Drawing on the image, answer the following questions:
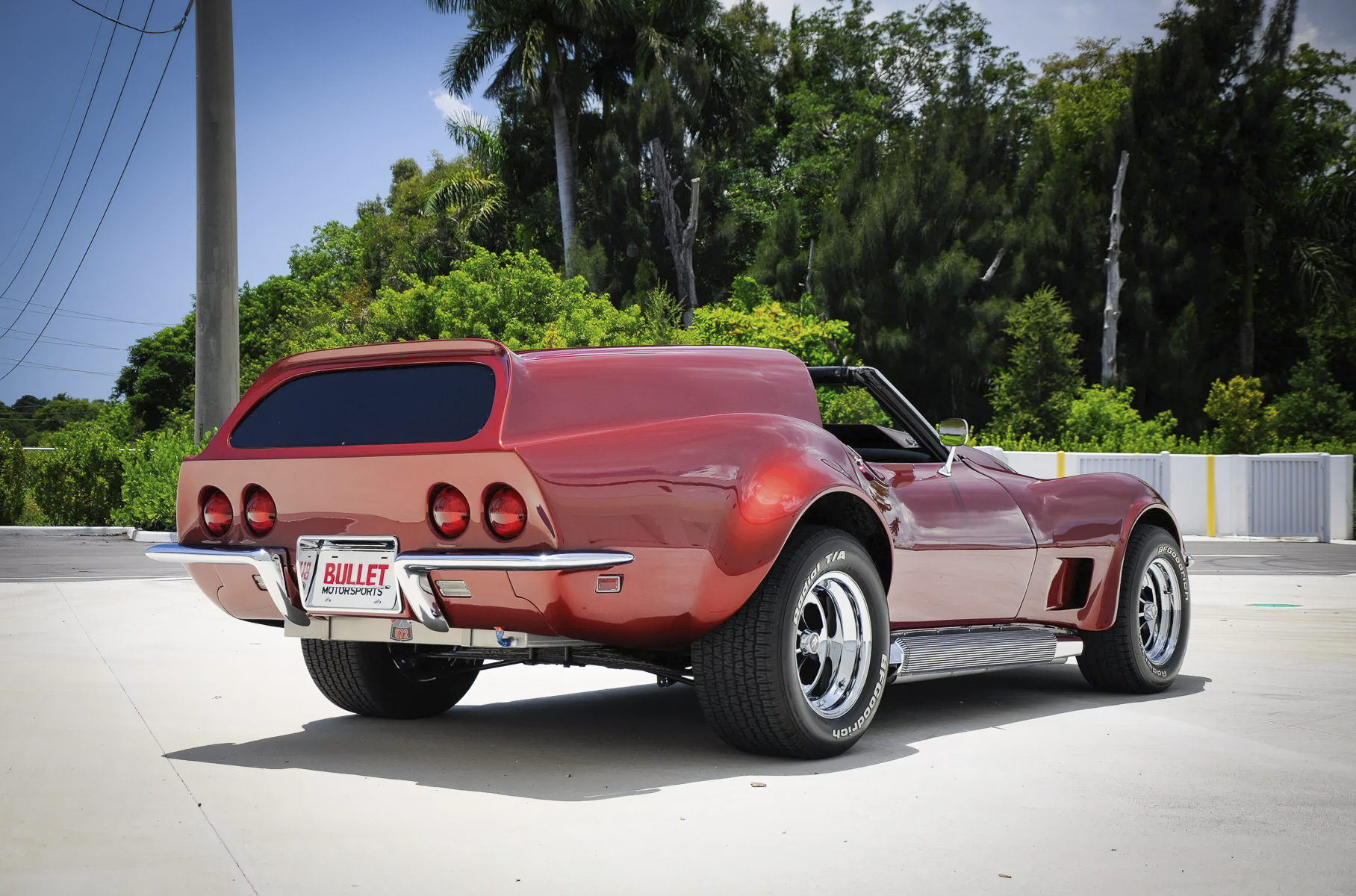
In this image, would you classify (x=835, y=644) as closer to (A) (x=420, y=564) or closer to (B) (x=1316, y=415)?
(A) (x=420, y=564)

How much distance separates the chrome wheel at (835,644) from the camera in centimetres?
504

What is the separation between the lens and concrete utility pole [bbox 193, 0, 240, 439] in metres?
18.8

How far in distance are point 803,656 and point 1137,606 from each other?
2330 mm

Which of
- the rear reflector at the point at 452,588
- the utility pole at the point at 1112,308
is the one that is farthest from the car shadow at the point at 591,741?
the utility pole at the point at 1112,308

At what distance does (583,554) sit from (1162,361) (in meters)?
36.7

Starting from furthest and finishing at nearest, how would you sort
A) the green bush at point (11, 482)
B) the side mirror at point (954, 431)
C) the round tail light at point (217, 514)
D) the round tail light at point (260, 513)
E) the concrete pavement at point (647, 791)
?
the green bush at point (11, 482) → the side mirror at point (954, 431) → the round tail light at point (217, 514) → the round tail light at point (260, 513) → the concrete pavement at point (647, 791)

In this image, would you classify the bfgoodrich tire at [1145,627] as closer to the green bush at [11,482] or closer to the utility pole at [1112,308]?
the green bush at [11,482]

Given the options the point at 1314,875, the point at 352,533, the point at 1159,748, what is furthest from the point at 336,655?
the point at 1314,875

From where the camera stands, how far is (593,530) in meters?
4.41

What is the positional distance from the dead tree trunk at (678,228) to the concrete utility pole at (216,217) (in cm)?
2117

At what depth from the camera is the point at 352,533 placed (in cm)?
468

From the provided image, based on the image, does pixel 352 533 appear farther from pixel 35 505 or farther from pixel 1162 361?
pixel 1162 361

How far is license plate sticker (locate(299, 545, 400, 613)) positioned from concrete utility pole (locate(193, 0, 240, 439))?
1500 cm

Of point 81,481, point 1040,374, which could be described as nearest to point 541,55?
point 1040,374
